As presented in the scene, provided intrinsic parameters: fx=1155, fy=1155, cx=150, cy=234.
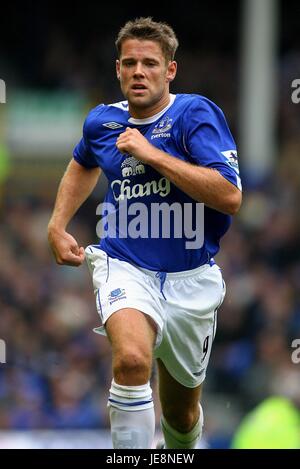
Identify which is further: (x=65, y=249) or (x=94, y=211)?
(x=94, y=211)

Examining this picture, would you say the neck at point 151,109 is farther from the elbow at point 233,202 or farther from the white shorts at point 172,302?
the white shorts at point 172,302

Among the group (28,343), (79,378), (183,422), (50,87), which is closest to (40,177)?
(50,87)

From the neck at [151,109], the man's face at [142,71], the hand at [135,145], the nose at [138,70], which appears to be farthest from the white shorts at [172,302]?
the nose at [138,70]

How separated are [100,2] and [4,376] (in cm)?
1059

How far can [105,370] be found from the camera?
40.6ft

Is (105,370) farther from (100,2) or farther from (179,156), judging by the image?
(100,2)

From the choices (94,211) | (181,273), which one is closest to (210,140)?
(181,273)

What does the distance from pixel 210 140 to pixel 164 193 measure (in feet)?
1.36

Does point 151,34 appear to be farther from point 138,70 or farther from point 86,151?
point 86,151

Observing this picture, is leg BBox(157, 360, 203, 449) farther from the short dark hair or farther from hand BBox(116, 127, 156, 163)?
the short dark hair

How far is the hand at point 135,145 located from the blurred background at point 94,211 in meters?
4.32

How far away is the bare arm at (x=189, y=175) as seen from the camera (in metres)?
5.89

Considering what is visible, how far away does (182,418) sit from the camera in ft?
22.1

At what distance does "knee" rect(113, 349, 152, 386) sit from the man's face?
1375 millimetres
